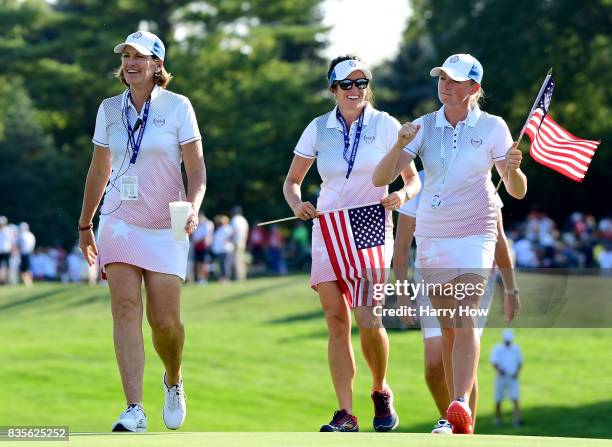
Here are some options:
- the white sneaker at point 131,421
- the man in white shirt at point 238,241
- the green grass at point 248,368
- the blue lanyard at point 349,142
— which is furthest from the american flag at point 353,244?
the man in white shirt at point 238,241

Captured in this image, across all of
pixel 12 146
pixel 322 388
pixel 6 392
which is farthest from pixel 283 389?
pixel 12 146

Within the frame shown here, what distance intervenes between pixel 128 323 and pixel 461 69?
2503 mm

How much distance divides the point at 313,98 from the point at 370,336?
179 feet

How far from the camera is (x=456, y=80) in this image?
9383mm

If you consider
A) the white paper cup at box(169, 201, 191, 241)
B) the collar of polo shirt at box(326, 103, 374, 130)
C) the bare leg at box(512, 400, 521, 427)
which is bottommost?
the bare leg at box(512, 400, 521, 427)

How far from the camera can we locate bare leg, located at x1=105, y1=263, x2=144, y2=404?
9445 millimetres

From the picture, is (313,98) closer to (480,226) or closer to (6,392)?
(6,392)

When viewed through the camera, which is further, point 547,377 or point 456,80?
point 547,377

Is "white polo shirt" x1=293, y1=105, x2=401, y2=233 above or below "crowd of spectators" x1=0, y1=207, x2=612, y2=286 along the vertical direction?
above

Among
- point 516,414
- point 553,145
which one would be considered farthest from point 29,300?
point 553,145

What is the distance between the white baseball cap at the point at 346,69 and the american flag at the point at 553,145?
1.10 meters

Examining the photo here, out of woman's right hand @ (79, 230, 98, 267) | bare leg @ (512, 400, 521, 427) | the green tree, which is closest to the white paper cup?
woman's right hand @ (79, 230, 98, 267)

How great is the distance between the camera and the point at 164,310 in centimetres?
963

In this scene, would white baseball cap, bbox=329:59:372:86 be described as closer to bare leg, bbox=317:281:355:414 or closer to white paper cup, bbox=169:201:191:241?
bare leg, bbox=317:281:355:414
